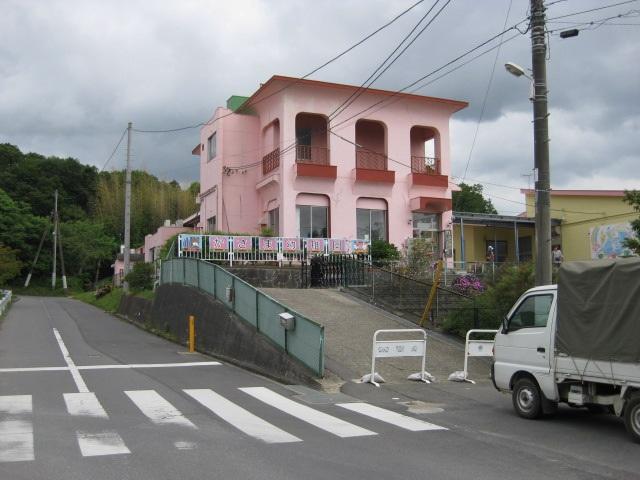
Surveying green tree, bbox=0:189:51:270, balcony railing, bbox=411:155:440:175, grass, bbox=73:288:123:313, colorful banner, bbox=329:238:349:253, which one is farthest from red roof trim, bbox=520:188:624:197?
green tree, bbox=0:189:51:270

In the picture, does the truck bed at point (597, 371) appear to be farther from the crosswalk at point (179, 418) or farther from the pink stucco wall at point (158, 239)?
the pink stucco wall at point (158, 239)

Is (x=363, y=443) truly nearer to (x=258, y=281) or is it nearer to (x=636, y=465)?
(x=636, y=465)

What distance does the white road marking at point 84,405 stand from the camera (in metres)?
9.59

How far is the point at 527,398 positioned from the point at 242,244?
18098mm

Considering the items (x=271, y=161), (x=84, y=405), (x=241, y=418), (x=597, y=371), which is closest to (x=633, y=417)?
(x=597, y=371)

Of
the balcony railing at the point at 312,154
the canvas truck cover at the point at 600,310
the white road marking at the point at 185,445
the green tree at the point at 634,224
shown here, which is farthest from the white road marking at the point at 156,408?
the balcony railing at the point at 312,154

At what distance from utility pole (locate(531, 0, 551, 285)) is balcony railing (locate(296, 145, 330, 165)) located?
1907cm

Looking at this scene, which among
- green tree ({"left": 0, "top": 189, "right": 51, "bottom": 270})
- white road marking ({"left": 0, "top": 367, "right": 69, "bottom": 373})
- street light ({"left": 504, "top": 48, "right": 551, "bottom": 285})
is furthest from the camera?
green tree ({"left": 0, "top": 189, "right": 51, "bottom": 270})

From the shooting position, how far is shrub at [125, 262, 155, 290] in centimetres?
3278

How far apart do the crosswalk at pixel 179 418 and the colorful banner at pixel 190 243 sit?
14298 millimetres

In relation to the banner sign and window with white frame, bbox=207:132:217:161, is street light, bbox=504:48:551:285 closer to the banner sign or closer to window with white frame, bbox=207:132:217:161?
the banner sign

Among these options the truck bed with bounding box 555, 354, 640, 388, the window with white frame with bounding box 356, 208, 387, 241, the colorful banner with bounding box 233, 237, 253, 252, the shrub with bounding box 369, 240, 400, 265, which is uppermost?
the window with white frame with bounding box 356, 208, 387, 241

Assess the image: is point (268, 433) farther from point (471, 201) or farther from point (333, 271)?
point (471, 201)

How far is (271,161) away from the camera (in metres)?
31.7
